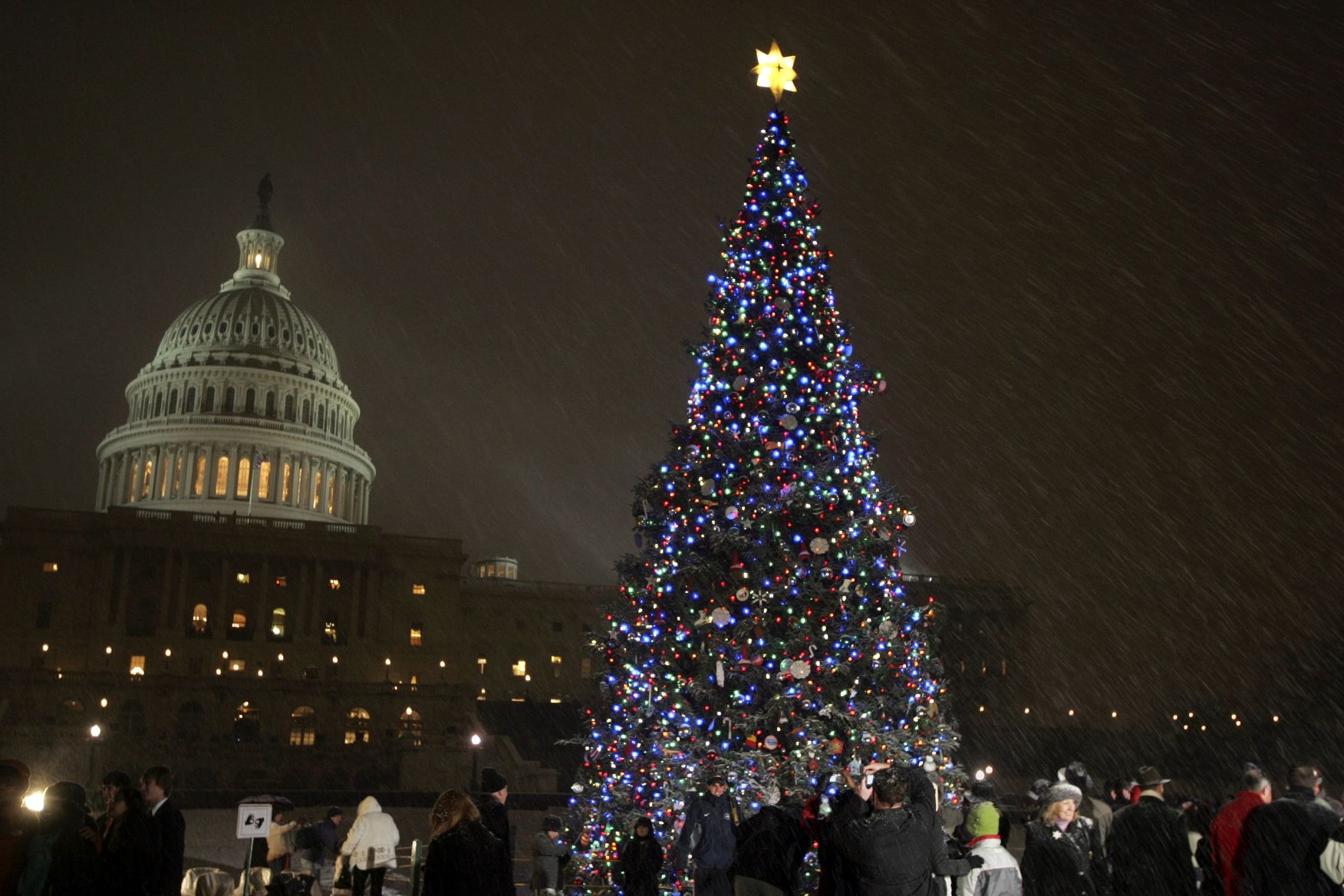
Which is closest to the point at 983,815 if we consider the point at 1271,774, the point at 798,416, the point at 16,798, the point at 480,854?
the point at 480,854

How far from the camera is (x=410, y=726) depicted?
2923 inches

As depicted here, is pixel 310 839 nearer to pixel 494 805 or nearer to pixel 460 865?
pixel 494 805

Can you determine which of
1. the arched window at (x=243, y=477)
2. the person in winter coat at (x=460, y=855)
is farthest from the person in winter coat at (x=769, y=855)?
the arched window at (x=243, y=477)

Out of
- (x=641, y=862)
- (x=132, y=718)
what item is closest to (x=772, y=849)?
(x=641, y=862)

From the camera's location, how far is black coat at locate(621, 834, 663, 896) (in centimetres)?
1283

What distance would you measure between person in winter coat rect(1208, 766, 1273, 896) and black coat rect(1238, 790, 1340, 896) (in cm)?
14

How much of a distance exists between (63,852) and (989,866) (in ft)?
18.9

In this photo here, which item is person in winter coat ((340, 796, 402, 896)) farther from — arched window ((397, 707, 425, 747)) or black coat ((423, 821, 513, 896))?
arched window ((397, 707, 425, 747))

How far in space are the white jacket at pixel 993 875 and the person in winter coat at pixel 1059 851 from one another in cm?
14

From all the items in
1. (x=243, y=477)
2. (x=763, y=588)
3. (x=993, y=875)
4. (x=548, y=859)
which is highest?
(x=243, y=477)

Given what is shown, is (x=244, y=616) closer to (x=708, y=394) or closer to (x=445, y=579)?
(x=445, y=579)

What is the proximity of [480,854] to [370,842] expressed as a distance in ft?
23.8

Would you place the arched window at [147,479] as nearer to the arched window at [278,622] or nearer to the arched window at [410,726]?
the arched window at [278,622]

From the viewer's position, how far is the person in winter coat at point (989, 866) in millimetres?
8031
